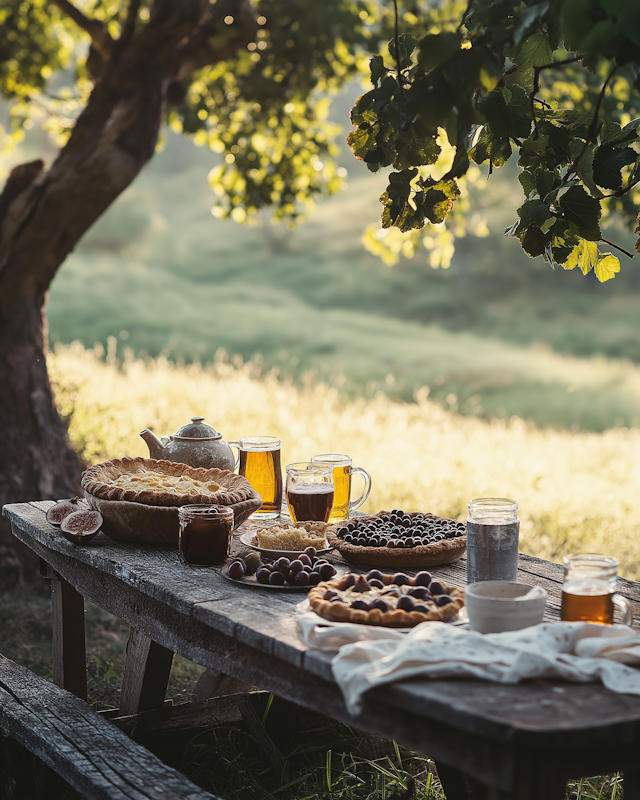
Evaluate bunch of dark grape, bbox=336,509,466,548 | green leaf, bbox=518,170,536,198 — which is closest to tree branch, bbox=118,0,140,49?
green leaf, bbox=518,170,536,198

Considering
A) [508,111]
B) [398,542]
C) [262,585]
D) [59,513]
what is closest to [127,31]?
[59,513]

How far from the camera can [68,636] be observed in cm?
324

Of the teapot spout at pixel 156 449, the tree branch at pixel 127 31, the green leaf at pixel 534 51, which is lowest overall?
the teapot spout at pixel 156 449

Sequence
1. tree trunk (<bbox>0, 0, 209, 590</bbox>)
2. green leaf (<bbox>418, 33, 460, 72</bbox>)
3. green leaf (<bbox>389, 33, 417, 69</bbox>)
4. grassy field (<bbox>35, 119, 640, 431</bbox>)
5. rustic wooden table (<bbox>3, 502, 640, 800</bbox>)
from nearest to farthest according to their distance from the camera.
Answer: rustic wooden table (<bbox>3, 502, 640, 800</bbox>) → green leaf (<bbox>418, 33, 460, 72</bbox>) → green leaf (<bbox>389, 33, 417, 69</bbox>) → tree trunk (<bbox>0, 0, 209, 590</bbox>) → grassy field (<bbox>35, 119, 640, 431</bbox>)

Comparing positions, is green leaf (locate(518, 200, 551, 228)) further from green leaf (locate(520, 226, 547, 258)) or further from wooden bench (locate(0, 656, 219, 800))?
wooden bench (locate(0, 656, 219, 800))

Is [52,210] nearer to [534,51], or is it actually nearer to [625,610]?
[534,51]

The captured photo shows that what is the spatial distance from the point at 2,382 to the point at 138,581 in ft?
12.1

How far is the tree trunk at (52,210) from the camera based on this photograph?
536 centimetres

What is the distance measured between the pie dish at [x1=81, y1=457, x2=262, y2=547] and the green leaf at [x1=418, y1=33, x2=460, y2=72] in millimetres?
1409

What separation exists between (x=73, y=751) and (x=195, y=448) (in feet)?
3.76

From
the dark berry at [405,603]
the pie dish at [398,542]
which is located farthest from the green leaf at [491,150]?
the dark berry at [405,603]

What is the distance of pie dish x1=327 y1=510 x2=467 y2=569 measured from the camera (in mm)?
2436

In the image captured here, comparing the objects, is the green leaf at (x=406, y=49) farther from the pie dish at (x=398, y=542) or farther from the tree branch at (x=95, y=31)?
the tree branch at (x=95, y=31)

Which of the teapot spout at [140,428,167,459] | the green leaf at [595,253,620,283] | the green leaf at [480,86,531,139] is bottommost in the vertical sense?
the teapot spout at [140,428,167,459]
